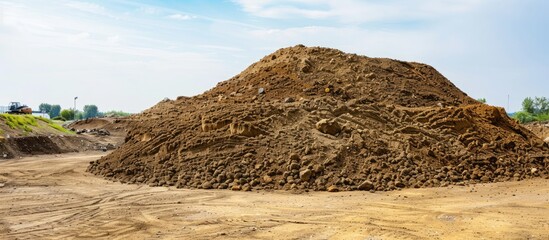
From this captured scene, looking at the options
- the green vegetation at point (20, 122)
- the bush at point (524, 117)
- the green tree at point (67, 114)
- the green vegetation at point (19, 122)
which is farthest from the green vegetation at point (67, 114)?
the bush at point (524, 117)

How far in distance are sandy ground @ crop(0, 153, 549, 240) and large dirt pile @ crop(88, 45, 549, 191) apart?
0.69 meters

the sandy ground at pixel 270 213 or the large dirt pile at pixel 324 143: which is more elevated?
the large dirt pile at pixel 324 143

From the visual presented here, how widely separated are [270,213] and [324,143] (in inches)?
138

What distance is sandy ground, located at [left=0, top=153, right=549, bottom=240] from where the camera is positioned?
669cm

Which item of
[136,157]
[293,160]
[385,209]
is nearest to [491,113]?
[293,160]

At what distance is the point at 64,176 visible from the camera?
41.5 feet

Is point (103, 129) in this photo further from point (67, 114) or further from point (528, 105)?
point (528, 105)

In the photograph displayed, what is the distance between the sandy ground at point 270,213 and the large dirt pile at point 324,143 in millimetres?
691

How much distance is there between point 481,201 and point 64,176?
9.33 metres

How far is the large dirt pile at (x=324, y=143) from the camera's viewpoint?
34.0 ft

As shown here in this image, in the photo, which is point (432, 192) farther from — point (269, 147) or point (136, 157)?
point (136, 157)

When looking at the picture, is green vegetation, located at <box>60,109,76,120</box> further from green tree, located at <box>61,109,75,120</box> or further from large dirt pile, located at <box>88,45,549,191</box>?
large dirt pile, located at <box>88,45,549,191</box>

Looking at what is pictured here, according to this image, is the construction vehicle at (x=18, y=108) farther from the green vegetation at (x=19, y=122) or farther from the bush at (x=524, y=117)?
the bush at (x=524, y=117)

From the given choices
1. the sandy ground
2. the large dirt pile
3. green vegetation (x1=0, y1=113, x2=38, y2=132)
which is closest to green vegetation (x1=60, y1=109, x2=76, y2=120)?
green vegetation (x1=0, y1=113, x2=38, y2=132)
